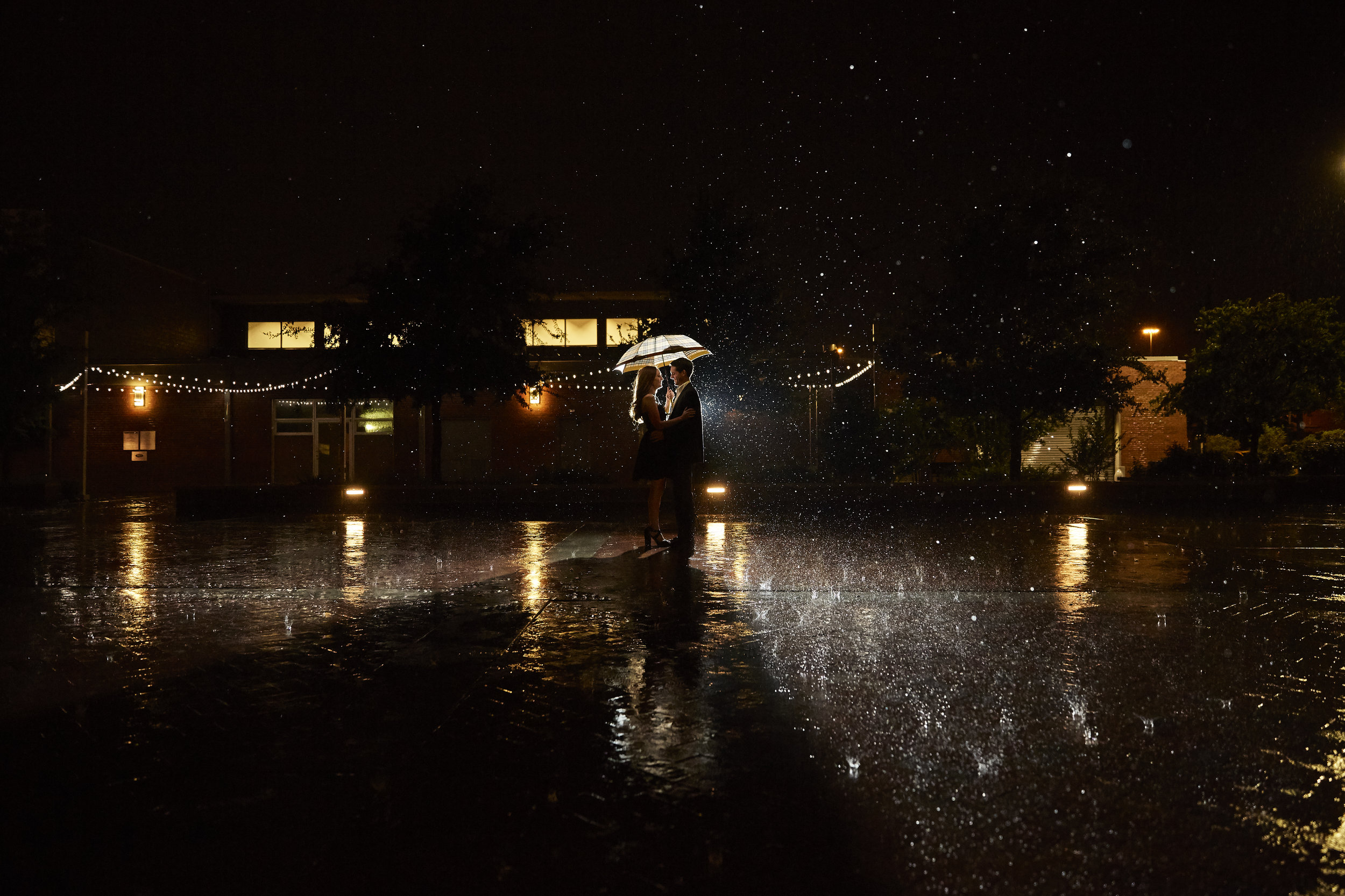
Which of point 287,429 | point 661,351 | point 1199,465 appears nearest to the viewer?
point 661,351

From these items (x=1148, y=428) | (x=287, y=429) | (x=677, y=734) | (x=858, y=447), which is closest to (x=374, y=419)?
(x=287, y=429)

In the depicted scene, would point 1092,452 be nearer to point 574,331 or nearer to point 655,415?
point 655,415

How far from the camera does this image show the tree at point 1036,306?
16.8m

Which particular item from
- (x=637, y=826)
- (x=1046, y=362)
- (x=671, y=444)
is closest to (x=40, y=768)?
(x=637, y=826)

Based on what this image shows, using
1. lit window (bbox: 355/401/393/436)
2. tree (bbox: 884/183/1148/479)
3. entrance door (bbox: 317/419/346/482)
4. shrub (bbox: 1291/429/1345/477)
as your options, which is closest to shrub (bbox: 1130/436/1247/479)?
shrub (bbox: 1291/429/1345/477)

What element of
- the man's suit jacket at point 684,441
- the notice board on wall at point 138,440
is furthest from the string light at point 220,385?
the man's suit jacket at point 684,441

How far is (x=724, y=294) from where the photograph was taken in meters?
20.0

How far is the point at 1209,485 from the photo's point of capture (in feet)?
56.4

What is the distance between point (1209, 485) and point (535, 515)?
12.4 m

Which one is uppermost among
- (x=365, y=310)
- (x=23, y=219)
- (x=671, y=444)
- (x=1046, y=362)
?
(x=23, y=219)

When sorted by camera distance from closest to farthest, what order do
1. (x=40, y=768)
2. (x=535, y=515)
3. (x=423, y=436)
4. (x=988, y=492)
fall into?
(x=40, y=768) → (x=535, y=515) → (x=988, y=492) → (x=423, y=436)

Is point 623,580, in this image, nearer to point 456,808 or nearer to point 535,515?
point 456,808

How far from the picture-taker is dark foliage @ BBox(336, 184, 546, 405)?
17.6 m

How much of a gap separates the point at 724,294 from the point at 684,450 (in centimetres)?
1183
